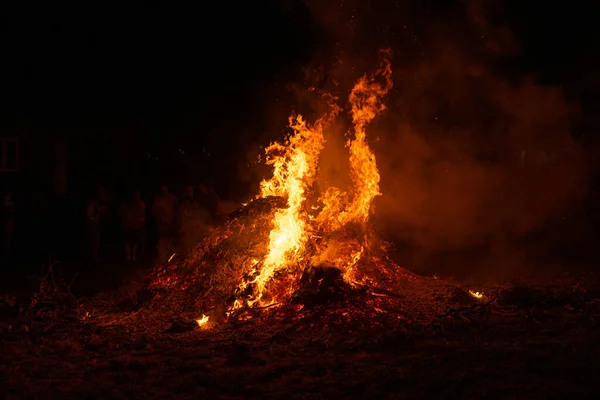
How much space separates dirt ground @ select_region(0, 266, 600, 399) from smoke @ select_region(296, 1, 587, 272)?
13.5 ft

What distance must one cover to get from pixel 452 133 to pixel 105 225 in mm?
8157

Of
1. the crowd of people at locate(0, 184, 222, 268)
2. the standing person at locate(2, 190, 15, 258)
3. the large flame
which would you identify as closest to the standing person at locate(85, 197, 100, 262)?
the crowd of people at locate(0, 184, 222, 268)

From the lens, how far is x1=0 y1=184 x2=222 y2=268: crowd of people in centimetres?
1244

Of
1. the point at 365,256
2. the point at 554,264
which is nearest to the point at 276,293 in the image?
the point at 365,256

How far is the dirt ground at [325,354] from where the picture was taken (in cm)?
539

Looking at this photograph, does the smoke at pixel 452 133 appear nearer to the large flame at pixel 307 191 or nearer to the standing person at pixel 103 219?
the large flame at pixel 307 191

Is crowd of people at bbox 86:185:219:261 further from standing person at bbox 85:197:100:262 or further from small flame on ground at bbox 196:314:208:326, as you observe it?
small flame on ground at bbox 196:314:208:326

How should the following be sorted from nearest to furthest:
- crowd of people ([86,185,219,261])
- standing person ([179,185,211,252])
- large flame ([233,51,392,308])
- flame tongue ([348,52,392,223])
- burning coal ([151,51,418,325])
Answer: burning coal ([151,51,418,325])
large flame ([233,51,392,308])
flame tongue ([348,52,392,223])
standing person ([179,185,211,252])
crowd of people ([86,185,219,261])

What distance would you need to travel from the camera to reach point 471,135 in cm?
1210

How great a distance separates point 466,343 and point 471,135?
21.2 ft

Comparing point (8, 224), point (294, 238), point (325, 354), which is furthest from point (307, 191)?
point (8, 224)

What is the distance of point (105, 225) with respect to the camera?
15109mm

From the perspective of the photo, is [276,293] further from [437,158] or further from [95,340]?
[437,158]

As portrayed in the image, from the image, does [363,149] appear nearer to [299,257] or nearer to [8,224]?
[299,257]
